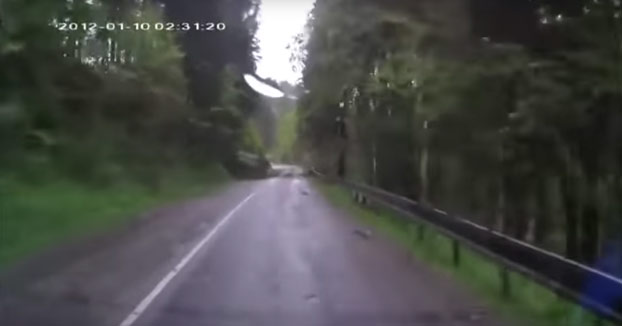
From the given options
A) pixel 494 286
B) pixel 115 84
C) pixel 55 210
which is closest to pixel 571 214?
pixel 494 286

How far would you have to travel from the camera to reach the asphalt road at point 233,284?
35.5 feet

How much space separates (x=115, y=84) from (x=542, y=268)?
25.5m

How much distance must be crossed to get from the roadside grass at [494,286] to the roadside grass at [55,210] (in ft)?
21.5

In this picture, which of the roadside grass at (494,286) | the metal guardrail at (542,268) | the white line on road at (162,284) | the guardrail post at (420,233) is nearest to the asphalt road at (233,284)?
the white line on road at (162,284)

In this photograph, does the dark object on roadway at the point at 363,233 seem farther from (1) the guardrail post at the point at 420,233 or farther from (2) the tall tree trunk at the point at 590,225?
(2) the tall tree trunk at the point at 590,225

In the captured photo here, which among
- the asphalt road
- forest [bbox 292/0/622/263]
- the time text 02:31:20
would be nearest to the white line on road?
the asphalt road

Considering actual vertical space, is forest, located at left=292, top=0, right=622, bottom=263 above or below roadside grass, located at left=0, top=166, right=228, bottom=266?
above

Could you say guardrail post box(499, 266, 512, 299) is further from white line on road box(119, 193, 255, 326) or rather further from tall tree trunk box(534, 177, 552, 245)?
white line on road box(119, 193, 255, 326)

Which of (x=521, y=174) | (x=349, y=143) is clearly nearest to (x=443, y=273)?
(x=521, y=174)

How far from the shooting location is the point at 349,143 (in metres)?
47.8

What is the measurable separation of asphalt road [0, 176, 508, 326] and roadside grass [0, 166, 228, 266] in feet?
2.35

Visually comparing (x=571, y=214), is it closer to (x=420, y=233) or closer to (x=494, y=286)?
(x=420, y=233)

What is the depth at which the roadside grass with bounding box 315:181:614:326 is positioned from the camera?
35.7 ft

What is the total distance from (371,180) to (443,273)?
24654 mm
